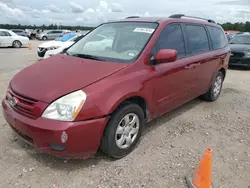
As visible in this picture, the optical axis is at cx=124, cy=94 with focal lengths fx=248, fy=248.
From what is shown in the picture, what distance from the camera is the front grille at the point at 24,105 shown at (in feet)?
8.84

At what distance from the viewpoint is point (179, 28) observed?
13.5 feet

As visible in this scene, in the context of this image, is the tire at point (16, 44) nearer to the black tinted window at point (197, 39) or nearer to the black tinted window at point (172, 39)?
the black tinted window at point (197, 39)

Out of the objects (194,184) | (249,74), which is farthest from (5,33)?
(194,184)

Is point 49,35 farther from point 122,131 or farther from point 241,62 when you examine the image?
point 122,131

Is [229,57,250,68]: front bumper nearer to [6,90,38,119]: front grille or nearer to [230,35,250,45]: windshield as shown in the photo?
[230,35,250,45]: windshield

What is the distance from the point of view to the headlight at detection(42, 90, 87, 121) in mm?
2586

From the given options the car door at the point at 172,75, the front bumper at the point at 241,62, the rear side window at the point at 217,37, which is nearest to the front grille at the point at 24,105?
the car door at the point at 172,75

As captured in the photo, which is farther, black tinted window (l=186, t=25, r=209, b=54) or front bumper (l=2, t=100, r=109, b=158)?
black tinted window (l=186, t=25, r=209, b=54)

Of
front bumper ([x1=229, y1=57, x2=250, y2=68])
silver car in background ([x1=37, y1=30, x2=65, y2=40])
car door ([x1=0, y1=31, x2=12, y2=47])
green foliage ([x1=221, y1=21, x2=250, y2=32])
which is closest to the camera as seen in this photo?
front bumper ([x1=229, y1=57, x2=250, y2=68])

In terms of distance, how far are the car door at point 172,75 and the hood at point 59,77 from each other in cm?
70

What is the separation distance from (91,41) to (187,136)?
215cm

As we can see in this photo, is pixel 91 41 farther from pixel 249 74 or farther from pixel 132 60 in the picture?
pixel 249 74

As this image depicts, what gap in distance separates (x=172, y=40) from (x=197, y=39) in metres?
0.96

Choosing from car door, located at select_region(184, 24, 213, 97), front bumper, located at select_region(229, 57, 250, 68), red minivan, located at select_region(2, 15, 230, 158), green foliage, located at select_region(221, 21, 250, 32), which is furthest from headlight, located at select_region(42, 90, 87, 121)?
green foliage, located at select_region(221, 21, 250, 32)
